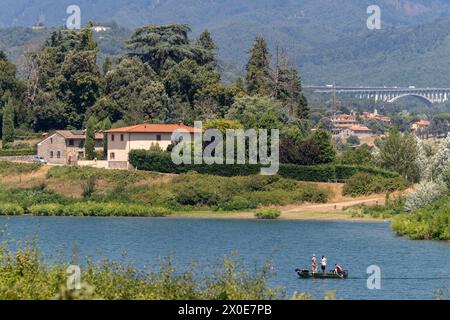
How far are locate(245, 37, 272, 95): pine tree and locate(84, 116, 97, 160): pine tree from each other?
43.4 feet

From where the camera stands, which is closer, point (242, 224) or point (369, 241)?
point (369, 241)

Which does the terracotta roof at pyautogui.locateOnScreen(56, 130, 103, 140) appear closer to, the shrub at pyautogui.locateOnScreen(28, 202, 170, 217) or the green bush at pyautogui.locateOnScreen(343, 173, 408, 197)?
the shrub at pyautogui.locateOnScreen(28, 202, 170, 217)

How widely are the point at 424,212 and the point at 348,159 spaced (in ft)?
70.6

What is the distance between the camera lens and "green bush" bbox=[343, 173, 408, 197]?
257 ft

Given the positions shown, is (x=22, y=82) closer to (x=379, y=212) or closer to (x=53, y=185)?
(x=53, y=185)

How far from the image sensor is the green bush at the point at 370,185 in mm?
78438

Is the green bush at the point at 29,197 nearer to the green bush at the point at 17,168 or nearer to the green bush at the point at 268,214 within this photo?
the green bush at the point at 17,168

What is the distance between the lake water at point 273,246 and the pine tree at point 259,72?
2491 cm

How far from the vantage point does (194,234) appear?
64.4m

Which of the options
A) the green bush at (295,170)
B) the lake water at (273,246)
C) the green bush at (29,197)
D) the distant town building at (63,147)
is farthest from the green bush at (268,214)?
the distant town building at (63,147)

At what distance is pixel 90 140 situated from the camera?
291 feet

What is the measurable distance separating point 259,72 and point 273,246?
39.7 meters

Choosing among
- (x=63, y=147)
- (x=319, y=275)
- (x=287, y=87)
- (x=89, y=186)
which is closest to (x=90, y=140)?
(x=63, y=147)
